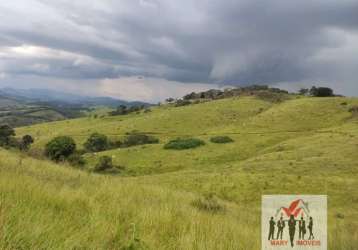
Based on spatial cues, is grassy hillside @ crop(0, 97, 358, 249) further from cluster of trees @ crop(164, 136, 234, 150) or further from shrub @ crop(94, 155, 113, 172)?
shrub @ crop(94, 155, 113, 172)

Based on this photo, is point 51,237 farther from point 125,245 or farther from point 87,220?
point 87,220

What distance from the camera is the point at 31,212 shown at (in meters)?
4.59

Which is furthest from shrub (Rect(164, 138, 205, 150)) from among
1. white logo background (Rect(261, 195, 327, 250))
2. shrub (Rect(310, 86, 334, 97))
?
shrub (Rect(310, 86, 334, 97))

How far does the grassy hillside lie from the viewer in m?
4.84

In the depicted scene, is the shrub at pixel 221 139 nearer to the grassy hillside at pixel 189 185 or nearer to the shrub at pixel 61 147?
the grassy hillside at pixel 189 185

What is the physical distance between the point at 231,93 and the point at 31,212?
14017 cm

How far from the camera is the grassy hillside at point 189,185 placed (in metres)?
4.84

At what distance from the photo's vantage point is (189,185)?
29656 millimetres

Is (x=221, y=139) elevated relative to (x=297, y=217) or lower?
lower

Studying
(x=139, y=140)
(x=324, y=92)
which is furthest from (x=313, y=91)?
(x=139, y=140)

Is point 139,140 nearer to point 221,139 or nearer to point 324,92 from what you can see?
point 221,139

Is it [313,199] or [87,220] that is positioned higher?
[313,199]

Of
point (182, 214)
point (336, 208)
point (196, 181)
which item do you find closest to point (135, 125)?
point (196, 181)

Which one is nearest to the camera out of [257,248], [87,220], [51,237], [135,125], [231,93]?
[51,237]
